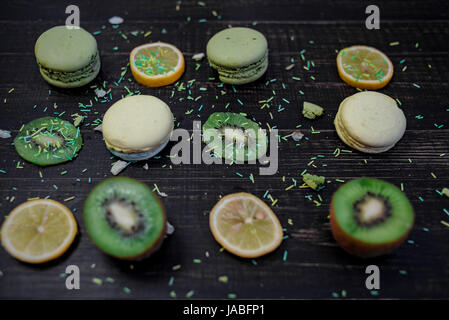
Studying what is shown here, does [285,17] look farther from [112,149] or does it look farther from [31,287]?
[31,287]

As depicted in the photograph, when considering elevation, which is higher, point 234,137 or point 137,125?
point 137,125

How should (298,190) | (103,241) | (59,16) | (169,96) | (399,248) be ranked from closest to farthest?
(103,241) < (399,248) < (298,190) < (169,96) < (59,16)

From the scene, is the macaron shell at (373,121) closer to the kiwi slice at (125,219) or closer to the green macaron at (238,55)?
the green macaron at (238,55)

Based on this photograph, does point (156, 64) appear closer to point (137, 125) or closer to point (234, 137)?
point (137, 125)

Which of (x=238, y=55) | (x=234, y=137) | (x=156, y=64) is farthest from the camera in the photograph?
(x=156, y=64)

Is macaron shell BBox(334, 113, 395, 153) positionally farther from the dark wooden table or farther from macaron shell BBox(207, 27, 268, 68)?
macaron shell BBox(207, 27, 268, 68)

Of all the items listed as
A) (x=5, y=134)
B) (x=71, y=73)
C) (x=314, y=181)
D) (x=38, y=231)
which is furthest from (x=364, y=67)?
(x=5, y=134)
